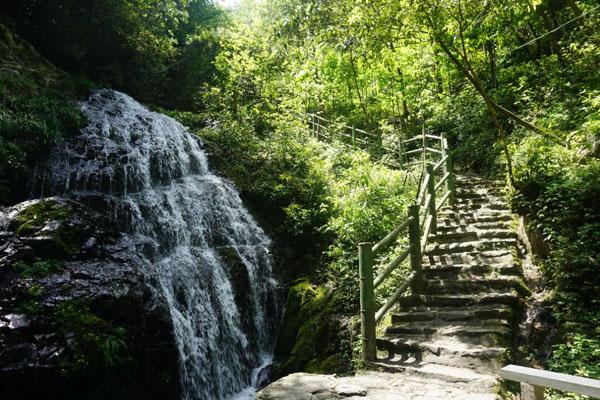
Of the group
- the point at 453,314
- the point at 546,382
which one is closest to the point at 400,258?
the point at 453,314

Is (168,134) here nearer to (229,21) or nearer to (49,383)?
(49,383)

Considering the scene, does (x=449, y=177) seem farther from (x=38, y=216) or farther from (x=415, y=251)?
(x=38, y=216)

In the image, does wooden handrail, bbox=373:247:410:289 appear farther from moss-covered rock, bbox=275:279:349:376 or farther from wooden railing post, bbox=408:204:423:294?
moss-covered rock, bbox=275:279:349:376

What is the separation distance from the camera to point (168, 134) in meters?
12.0

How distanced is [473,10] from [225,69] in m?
11.1

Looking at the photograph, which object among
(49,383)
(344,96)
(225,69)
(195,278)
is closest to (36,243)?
(49,383)

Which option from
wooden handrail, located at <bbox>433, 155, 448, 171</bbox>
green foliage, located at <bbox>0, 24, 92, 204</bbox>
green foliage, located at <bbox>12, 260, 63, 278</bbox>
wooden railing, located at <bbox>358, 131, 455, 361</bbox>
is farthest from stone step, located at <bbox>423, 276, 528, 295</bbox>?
green foliage, located at <bbox>0, 24, 92, 204</bbox>

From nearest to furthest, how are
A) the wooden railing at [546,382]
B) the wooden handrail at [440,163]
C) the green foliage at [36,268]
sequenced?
the wooden railing at [546,382] → the green foliage at [36,268] → the wooden handrail at [440,163]

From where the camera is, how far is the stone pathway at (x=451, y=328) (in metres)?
3.92

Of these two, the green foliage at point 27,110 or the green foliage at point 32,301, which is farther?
the green foliage at point 27,110

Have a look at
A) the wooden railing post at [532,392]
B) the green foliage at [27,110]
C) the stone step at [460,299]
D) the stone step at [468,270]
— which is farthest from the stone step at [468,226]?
the green foliage at [27,110]

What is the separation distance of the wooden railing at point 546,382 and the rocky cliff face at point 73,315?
4.68 meters

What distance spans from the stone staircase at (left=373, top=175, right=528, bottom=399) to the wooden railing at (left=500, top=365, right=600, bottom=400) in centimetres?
152

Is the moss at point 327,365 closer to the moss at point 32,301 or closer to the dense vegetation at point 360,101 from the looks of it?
the dense vegetation at point 360,101
